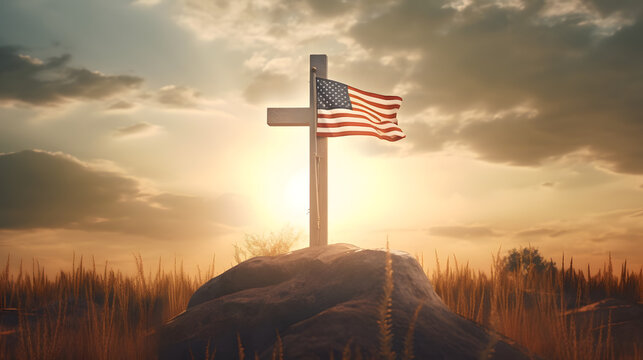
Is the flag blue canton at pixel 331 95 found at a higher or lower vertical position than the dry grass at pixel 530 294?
higher

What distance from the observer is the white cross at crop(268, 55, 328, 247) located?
8.27 m

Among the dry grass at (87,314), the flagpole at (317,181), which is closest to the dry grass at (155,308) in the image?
the dry grass at (87,314)

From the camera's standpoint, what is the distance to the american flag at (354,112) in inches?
331

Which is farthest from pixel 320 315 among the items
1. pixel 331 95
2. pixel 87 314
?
pixel 331 95

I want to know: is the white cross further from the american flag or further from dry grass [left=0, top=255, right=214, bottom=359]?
dry grass [left=0, top=255, right=214, bottom=359]

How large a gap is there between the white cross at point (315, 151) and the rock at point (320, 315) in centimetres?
221

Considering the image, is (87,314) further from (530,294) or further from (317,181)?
(530,294)

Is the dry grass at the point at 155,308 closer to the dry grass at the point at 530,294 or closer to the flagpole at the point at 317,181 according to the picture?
the dry grass at the point at 530,294

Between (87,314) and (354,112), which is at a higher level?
(354,112)

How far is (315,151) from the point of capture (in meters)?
8.37

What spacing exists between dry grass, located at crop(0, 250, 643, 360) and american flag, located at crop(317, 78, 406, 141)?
2.51 metres

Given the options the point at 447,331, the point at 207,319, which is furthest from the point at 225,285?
the point at 447,331

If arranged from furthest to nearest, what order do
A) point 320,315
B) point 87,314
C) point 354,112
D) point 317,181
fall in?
point 354,112 → point 317,181 → point 87,314 → point 320,315

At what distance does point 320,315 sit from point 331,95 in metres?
4.83
